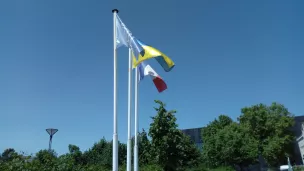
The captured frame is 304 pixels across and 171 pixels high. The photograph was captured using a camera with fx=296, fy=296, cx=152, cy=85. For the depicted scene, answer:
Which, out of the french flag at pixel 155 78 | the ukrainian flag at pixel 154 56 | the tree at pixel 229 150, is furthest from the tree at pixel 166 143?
the tree at pixel 229 150

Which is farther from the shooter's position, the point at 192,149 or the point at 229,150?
the point at 229,150

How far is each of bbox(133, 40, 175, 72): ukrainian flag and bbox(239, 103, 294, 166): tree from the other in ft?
149

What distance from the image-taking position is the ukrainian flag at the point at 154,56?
12.7 metres

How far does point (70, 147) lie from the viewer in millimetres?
60688

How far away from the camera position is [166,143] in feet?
78.8

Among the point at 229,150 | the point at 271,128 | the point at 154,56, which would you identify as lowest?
the point at 229,150

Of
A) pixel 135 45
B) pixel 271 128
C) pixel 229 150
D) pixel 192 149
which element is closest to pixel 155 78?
pixel 135 45

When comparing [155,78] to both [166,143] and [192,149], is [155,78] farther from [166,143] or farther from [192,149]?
[192,149]

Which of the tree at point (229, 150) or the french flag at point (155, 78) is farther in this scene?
the tree at point (229, 150)

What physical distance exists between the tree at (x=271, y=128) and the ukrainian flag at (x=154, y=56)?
45.3 meters

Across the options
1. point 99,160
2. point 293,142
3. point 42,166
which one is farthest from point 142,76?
point 293,142

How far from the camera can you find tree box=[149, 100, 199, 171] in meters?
24.1

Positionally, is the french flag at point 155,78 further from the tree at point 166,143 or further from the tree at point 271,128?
the tree at point 271,128

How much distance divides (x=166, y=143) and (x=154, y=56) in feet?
42.5
